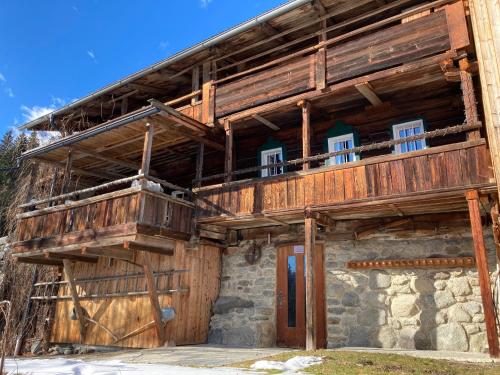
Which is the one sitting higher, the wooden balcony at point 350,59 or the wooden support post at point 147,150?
the wooden balcony at point 350,59

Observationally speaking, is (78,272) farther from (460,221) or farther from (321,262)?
(460,221)

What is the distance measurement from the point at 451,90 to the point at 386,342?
5634 mm

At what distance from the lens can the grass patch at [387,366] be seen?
538 cm

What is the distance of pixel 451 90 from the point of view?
9383mm

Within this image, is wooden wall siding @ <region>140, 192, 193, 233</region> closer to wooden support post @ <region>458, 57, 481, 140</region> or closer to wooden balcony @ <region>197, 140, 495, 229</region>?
wooden balcony @ <region>197, 140, 495, 229</region>

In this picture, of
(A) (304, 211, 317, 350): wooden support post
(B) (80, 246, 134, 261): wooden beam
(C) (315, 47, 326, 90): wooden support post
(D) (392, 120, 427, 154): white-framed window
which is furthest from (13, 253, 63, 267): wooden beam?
(D) (392, 120, 427, 154): white-framed window

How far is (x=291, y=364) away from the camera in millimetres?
5887

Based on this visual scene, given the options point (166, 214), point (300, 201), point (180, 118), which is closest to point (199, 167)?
point (180, 118)

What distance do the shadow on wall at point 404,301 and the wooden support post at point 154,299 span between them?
3.86 metres

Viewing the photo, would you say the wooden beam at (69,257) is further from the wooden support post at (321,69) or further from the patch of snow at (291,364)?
the wooden support post at (321,69)

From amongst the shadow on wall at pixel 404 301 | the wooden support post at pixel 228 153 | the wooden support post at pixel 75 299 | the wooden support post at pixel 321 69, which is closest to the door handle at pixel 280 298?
the shadow on wall at pixel 404 301

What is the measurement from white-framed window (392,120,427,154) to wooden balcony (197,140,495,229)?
1536 millimetres

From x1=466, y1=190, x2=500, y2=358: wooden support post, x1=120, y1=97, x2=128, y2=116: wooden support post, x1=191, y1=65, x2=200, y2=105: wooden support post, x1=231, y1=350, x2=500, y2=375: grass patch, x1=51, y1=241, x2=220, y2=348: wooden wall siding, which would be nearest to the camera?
x1=231, y1=350, x2=500, y2=375: grass patch

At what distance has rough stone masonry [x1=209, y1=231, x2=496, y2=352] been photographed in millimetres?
8219
